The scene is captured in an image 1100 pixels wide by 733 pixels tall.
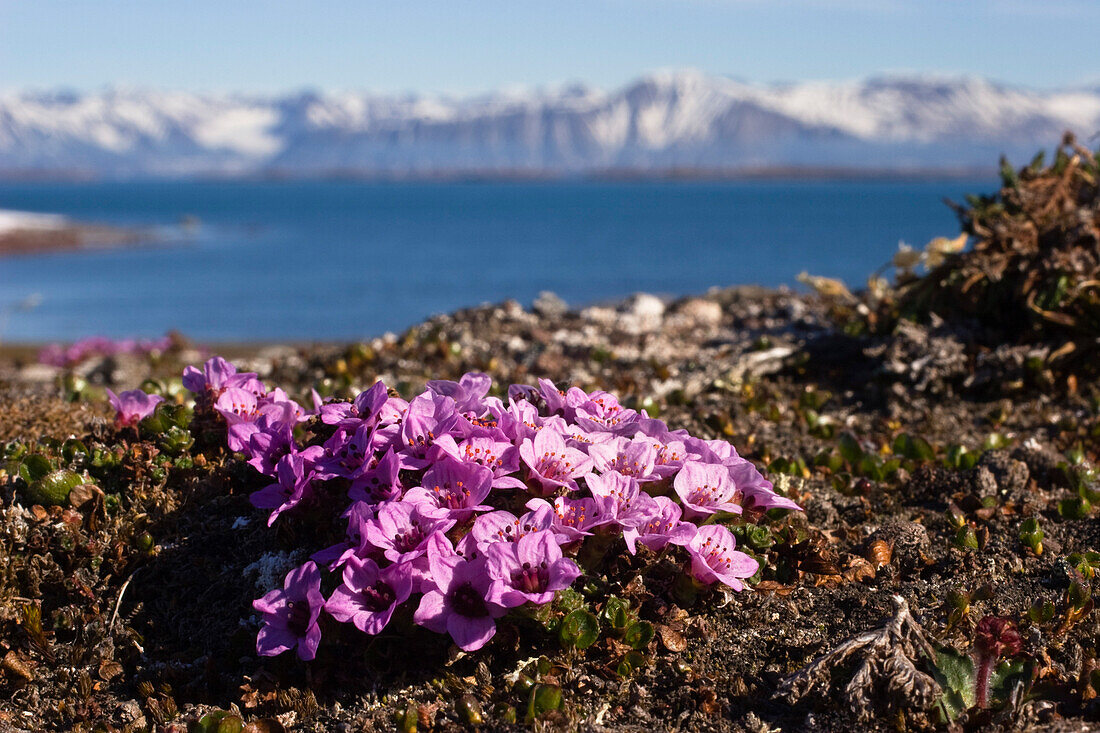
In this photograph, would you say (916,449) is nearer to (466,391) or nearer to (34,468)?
(466,391)

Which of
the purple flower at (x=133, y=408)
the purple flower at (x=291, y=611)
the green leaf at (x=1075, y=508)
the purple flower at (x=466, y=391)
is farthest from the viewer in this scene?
A: the purple flower at (x=133, y=408)

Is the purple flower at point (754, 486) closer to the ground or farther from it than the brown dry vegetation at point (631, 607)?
farther from it

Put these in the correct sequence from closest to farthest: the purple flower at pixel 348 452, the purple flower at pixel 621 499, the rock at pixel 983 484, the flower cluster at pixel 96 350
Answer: the purple flower at pixel 621 499 < the purple flower at pixel 348 452 < the rock at pixel 983 484 < the flower cluster at pixel 96 350

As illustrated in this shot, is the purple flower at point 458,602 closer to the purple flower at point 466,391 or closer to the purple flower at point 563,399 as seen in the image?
the purple flower at point 466,391

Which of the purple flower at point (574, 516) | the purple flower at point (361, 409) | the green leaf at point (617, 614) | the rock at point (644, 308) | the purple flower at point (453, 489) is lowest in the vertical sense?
the rock at point (644, 308)

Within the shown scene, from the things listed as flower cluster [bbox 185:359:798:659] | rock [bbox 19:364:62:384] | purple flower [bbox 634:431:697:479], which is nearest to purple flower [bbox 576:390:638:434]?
flower cluster [bbox 185:359:798:659]

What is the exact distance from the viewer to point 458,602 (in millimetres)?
3389

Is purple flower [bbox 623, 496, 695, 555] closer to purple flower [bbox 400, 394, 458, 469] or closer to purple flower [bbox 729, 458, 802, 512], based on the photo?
purple flower [bbox 729, 458, 802, 512]

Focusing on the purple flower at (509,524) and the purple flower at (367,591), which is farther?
the purple flower at (509,524)

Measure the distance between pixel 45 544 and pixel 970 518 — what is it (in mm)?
4240

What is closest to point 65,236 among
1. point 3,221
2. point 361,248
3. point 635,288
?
point 3,221

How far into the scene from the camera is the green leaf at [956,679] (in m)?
3.32

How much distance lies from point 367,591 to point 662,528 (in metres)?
1.10

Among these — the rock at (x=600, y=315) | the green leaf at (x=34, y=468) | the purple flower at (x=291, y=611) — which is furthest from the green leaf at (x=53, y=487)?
the rock at (x=600, y=315)
